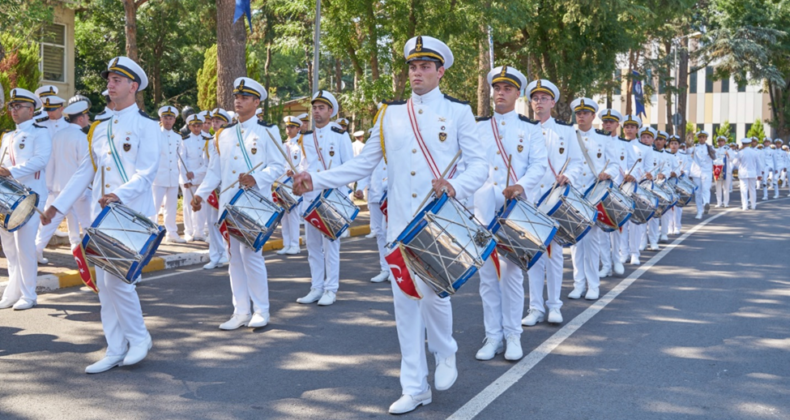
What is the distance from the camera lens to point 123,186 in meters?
5.80

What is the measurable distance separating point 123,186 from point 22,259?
9.79ft

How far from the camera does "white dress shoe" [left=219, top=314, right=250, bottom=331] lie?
7.23m

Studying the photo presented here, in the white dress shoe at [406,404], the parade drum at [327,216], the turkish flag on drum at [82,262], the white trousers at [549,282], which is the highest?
the parade drum at [327,216]

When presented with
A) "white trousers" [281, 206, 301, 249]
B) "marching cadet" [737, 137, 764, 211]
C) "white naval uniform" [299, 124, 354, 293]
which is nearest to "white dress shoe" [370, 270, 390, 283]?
"white naval uniform" [299, 124, 354, 293]

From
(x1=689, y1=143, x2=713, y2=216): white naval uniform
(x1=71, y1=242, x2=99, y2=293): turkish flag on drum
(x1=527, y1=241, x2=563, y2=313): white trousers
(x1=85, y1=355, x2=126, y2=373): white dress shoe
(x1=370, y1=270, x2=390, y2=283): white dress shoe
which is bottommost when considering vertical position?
(x1=85, y1=355, x2=126, y2=373): white dress shoe

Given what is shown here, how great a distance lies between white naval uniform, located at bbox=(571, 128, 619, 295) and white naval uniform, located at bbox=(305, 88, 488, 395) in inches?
142

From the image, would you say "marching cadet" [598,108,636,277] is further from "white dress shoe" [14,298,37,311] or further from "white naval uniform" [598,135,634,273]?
"white dress shoe" [14,298,37,311]

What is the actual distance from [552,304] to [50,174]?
6.54 metres

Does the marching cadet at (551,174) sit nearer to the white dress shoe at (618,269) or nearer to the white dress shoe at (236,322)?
the white dress shoe at (236,322)

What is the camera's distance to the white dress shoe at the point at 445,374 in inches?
203

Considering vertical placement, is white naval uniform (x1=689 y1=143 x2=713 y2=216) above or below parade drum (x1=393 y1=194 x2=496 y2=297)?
above

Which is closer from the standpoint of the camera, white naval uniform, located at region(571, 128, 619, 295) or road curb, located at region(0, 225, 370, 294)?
white naval uniform, located at region(571, 128, 619, 295)

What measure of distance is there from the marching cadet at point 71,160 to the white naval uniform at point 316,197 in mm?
2758

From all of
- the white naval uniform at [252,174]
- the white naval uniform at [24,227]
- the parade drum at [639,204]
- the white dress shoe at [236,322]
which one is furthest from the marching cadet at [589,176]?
Answer: the white naval uniform at [24,227]
